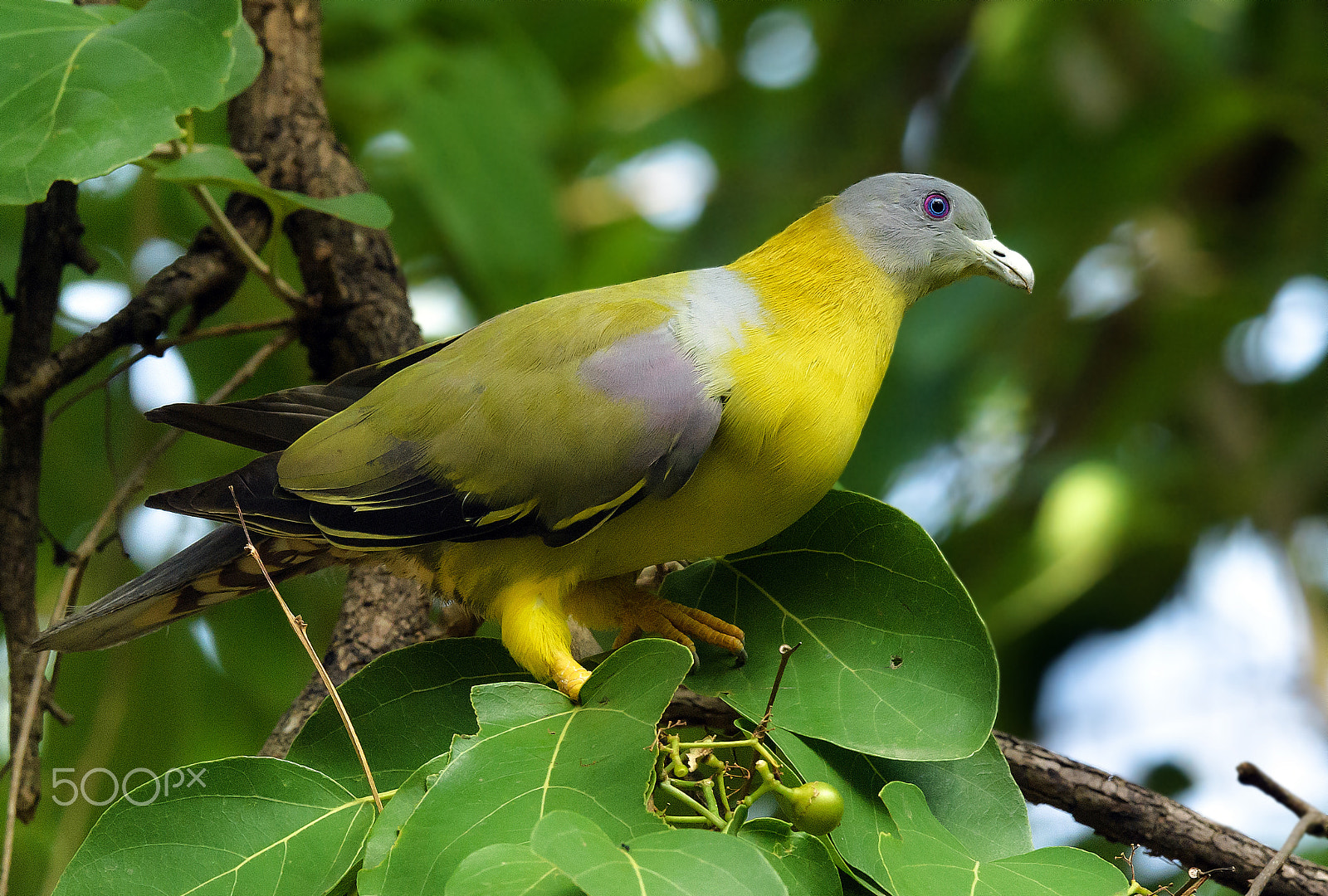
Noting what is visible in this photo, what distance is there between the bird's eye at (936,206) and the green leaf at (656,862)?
150cm

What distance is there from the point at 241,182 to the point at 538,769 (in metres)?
1.25

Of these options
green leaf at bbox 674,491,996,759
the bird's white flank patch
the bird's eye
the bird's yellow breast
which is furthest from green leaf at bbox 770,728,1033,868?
the bird's eye

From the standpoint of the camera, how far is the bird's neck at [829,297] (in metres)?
1.98

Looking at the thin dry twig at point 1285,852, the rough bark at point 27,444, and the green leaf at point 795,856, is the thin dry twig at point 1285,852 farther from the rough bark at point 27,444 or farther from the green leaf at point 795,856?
the rough bark at point 27,444

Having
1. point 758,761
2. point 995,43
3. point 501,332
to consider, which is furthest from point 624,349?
point 995,43

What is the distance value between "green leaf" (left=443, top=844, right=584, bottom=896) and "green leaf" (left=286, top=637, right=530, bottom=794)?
556 mm

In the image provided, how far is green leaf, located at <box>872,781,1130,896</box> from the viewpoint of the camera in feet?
4.38

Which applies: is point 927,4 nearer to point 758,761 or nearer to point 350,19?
point 350,19

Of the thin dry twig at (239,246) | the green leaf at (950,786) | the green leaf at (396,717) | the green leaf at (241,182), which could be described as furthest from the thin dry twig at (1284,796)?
the thin dry twig at (239,246)

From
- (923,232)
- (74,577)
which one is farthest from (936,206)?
(74,577)

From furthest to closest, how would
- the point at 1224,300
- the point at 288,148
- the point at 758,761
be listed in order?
the point at 1224,300 < the point at 288,148 < the point at 758,761

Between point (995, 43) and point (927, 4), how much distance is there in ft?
2.27

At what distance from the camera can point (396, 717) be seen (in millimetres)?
1731

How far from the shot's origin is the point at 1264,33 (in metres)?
4.12
